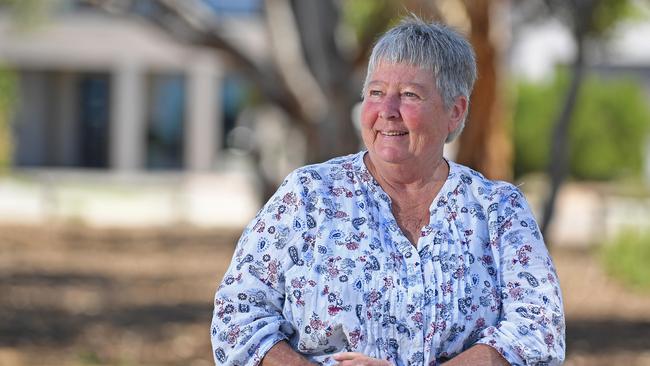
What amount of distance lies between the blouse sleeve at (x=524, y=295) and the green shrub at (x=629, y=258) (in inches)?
415

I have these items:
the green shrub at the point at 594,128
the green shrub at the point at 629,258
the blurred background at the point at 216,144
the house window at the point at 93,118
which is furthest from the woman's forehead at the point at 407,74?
the house window at the point at 93,118

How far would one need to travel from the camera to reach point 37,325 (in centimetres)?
1108

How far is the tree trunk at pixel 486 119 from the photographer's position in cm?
1179

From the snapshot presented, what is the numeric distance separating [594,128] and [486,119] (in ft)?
62.6

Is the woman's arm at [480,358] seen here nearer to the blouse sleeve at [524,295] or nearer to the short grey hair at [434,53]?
the blouse sleeve at [524,295]

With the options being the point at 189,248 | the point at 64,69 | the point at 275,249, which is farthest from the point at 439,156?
the point at 64,69

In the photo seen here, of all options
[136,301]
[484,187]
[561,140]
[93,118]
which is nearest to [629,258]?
[561,140]

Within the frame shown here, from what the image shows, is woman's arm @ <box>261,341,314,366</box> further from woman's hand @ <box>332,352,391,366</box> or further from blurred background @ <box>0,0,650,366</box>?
blurred background @ <box>0,0,650,366</box>

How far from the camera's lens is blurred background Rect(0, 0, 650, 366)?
1102 cm

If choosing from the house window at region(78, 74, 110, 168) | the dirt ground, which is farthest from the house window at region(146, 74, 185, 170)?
the dirt ground

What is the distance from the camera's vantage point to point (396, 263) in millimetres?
3701

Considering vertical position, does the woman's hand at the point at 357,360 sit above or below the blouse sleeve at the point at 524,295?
below

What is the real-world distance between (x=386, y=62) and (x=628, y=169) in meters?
28.4

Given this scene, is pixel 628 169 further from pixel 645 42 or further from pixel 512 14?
pixel 512 14
